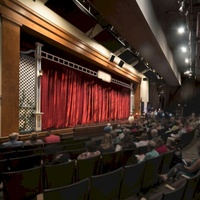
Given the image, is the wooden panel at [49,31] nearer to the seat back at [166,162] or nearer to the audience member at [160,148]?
the audience member at [160,148]

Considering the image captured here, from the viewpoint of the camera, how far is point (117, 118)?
1530 cm

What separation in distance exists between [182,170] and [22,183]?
2.64 metres

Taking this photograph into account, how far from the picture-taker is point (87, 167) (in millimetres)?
3494

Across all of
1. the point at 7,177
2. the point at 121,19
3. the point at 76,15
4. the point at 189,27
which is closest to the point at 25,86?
the point at 76,15

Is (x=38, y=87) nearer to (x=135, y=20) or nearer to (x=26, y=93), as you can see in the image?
(x=26, y=93)

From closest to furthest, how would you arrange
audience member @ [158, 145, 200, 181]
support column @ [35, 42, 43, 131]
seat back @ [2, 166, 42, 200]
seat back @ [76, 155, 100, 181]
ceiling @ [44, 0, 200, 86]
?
seat back @ [2, 166, 42, 200] → seat back @ [76, 155, 100, 181] → audience member @ [158, 145, 200, 181] → ceiling @ [44, 0, 200, 86] → support column @ [35, 42, 43, 131]

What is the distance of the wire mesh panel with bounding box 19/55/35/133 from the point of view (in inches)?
267

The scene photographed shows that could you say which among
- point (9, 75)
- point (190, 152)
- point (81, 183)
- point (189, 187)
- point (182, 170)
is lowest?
point (190, 152)

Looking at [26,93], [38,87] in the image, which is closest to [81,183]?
[26,93]

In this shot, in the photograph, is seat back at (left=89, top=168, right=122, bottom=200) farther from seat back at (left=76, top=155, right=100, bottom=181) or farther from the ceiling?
the ceiling

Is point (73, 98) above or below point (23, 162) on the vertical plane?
above

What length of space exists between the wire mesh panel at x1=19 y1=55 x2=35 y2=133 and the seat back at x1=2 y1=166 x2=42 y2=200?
4.11 meters

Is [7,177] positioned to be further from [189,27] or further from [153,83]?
[153,83]

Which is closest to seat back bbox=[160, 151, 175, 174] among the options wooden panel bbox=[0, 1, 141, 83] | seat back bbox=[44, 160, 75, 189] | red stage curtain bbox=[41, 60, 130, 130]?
seat back bbox=[44, 160, 75, 189]
